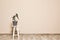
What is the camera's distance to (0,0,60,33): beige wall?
2.65 meters

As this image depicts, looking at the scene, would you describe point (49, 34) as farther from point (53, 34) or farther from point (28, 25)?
point (28, 25)

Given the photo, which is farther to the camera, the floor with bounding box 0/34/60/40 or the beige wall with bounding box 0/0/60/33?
the beige wall with bounding box 0/0/60/33

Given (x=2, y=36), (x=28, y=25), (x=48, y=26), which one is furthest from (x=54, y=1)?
(x=2, y=36)

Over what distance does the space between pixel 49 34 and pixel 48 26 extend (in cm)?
17

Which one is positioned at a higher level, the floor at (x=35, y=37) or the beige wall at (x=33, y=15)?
the beige wall at (x=33, y=15)

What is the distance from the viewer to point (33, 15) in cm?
268

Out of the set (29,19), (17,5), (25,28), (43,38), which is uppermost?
(17,5)

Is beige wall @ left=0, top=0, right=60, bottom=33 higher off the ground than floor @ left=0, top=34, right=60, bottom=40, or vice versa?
beige wall @ left=0, top=0, right=60, bottom=33

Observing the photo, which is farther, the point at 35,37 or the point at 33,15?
the point at 33,15

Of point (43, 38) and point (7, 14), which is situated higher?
point (7, 14)

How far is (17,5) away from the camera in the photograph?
267 centimetres

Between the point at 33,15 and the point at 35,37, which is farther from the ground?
the point at 33,15

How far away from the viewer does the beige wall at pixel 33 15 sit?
2.65 meters

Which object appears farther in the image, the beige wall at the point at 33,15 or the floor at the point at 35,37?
the beige wall at the point at 33,15
